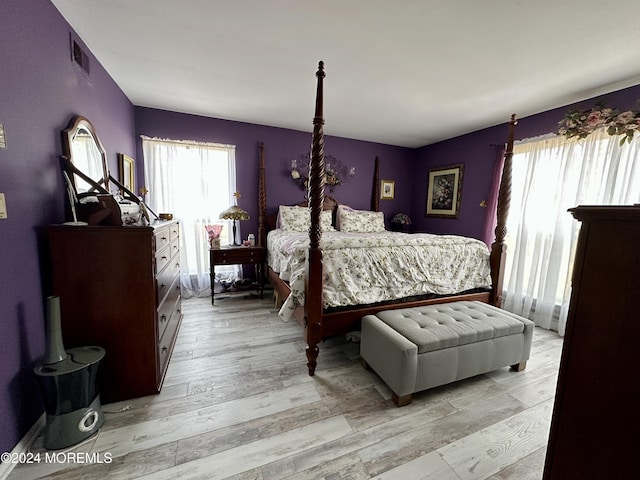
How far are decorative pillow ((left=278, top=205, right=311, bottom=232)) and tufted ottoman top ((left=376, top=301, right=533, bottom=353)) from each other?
198 centimetres

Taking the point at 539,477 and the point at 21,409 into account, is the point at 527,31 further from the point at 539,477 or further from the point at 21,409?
the point at 21,409

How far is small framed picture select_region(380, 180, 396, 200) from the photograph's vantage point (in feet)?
15.6

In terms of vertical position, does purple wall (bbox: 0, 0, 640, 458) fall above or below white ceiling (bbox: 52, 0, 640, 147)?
below

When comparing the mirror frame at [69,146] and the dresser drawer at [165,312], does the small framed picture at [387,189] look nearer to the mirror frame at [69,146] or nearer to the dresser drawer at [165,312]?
the dresser drawer at [165,312]

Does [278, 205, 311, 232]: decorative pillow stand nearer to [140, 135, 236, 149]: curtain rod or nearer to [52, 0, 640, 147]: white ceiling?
[140, 135, 236, 149]: curtain rod

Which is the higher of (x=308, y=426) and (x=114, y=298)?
(x=114, y=298)

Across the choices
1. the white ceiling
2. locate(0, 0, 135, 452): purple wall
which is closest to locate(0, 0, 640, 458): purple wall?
locate(0, 0, 135, 452): purple wall

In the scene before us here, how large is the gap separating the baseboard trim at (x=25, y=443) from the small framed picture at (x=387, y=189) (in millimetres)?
4675

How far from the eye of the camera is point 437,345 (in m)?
1.65

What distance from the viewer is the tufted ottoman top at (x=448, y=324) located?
1.67 meters

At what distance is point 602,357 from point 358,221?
3.46 metres

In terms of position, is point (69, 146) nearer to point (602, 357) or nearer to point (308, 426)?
point (308, 426)

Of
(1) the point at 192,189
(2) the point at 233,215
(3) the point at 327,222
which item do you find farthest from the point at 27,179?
(3) the point at 327,222

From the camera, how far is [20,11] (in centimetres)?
129
